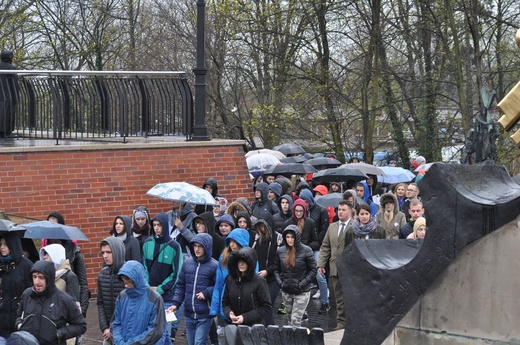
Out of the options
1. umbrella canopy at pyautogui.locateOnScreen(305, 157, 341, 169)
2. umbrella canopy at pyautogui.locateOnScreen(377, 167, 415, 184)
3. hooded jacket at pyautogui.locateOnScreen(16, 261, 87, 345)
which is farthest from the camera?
umbrella canopy at pyautogui.locateOnScreen(305, 157, 341, 169)

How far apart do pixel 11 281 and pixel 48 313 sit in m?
1.02

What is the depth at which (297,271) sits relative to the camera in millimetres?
11547

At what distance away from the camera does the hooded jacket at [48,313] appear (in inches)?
329

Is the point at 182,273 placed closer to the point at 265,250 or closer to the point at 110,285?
the point at 110,285

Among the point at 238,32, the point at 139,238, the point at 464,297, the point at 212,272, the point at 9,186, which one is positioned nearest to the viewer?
the point at 464,297

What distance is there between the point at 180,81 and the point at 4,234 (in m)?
6.59

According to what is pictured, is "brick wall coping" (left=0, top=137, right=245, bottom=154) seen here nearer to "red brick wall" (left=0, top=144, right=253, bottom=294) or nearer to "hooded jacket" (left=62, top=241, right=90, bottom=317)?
"red brick wall" (left=0, top=144, right=253, bottom=294)

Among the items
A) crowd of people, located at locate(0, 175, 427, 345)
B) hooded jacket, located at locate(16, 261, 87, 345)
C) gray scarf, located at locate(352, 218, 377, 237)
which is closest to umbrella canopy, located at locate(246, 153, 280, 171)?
crowd of people, located at locate(0, 175, 427, 345)

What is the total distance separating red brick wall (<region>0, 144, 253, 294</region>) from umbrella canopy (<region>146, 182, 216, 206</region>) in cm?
148

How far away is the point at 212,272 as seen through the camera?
401 inches

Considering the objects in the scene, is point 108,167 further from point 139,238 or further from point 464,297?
point 464,297

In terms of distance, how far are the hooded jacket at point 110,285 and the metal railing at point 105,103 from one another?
5811 mm

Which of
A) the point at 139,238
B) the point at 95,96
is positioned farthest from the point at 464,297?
the point at 95,96

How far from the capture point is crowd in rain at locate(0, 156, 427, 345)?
28.0ft
